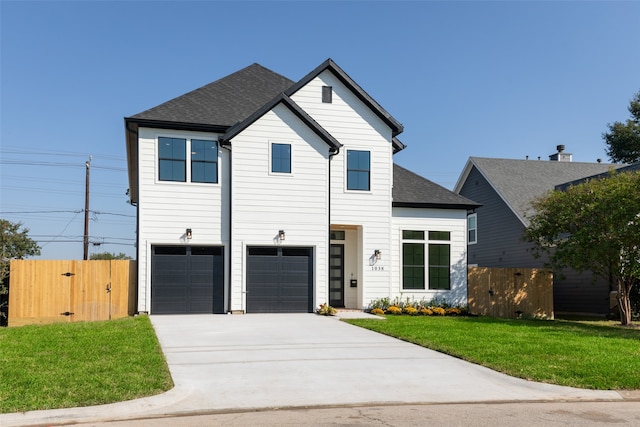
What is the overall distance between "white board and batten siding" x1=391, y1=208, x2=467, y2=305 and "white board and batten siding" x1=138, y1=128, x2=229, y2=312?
6.20 metres

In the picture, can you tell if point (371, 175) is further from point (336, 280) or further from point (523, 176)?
point (523, 176)

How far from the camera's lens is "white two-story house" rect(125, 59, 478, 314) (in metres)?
18.6

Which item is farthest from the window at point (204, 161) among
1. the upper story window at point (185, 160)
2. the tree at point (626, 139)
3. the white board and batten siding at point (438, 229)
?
the tree at point (626, 139)

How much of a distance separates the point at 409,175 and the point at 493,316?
622 centimetres

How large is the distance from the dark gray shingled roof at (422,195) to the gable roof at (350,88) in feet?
7.82

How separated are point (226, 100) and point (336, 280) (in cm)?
738

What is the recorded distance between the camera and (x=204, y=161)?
1897 centimetres

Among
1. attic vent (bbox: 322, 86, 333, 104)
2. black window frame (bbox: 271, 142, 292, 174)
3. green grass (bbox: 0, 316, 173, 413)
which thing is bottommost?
green grass (bbox: 0, 316, 173, 413)

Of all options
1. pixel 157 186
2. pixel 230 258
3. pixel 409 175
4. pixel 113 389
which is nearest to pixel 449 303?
pixel 409 175

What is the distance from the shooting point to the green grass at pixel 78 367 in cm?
741

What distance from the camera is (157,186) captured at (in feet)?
60.6

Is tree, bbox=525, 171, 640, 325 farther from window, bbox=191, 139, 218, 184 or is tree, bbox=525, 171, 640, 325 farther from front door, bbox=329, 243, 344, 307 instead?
window, bbox=191, 139, 218, 184

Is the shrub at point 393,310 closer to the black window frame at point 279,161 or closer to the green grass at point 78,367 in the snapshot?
the black window frame at point 279,161

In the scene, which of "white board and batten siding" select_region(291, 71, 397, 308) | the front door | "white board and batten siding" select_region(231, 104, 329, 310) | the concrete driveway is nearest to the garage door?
"white board and batten siding" select_region(231, 104, 329, 310)
